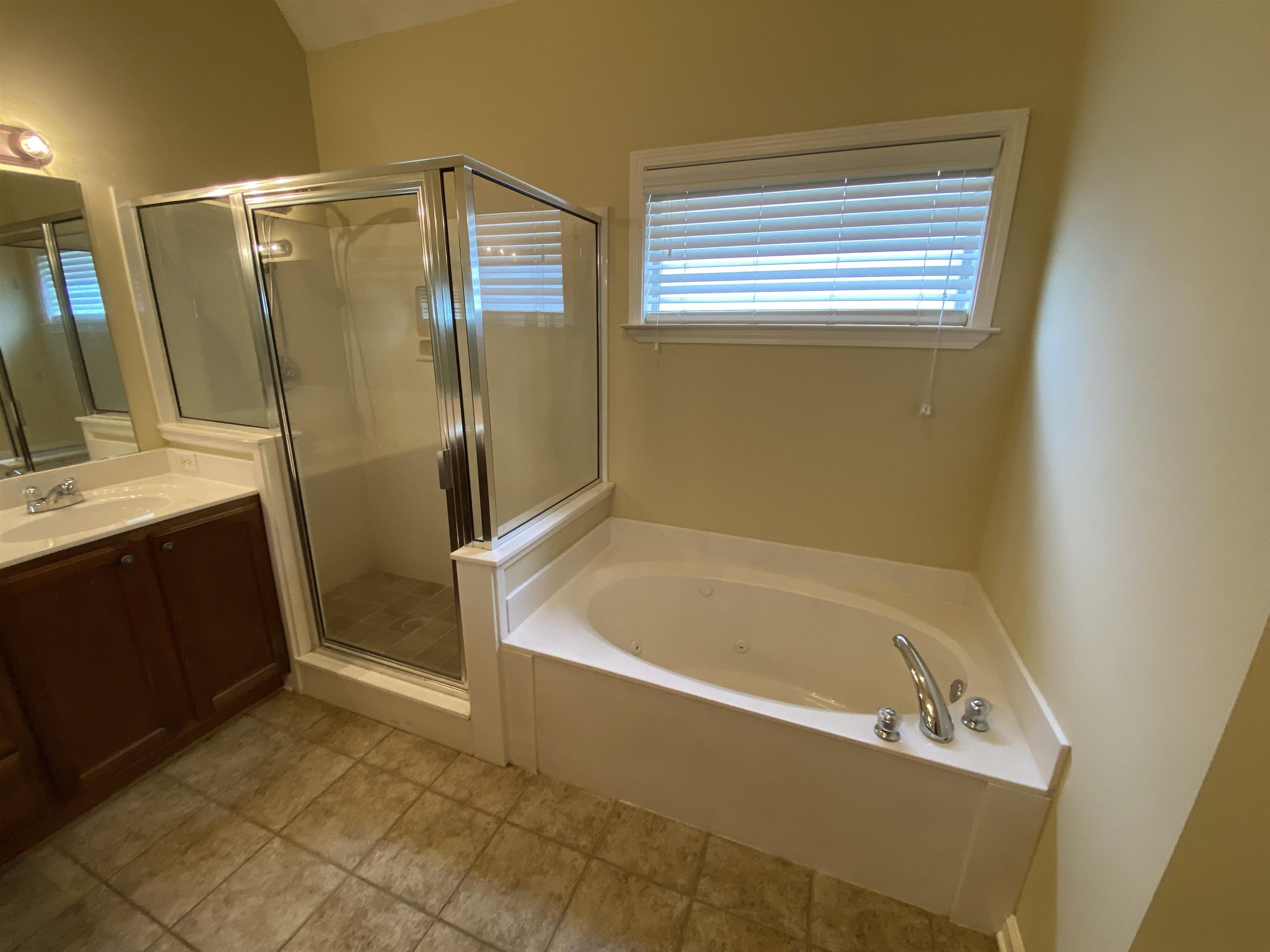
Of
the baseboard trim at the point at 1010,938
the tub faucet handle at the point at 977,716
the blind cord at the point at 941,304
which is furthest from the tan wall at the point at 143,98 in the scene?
the baseboard trim at the point at 1010,938

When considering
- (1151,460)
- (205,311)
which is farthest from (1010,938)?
(205,311)

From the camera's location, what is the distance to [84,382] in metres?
1.74

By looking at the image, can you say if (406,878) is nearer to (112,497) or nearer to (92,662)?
(92,662)

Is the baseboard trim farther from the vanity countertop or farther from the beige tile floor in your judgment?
the vanity countertop

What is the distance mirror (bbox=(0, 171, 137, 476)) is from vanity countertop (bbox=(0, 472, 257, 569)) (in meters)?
0.16

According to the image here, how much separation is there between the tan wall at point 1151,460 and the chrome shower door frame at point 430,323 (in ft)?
5.10

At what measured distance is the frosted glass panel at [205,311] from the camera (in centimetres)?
181

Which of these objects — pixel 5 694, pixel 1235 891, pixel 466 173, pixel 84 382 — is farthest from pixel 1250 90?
pixel 84 382

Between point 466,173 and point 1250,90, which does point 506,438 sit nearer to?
point 466,173

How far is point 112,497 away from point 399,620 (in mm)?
1068

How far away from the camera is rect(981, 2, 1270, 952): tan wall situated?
28.6 inches

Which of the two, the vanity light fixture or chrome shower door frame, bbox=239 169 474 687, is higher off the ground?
the vanity light fixture

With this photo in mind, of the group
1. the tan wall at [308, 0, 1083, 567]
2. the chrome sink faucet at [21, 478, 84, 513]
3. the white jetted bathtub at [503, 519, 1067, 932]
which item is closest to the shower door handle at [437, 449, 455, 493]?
the white jetted bathtub at [503, 519, 1067, 932]

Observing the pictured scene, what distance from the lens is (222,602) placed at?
5.76 feet
